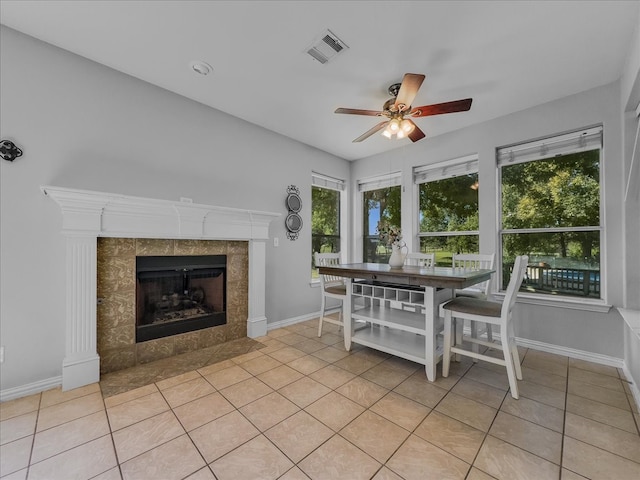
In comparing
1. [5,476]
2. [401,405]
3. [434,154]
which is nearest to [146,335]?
[5,476]

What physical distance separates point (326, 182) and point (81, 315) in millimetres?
3581

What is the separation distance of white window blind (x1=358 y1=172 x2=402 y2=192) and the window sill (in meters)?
2.31

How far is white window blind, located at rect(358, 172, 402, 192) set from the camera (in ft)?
14.5

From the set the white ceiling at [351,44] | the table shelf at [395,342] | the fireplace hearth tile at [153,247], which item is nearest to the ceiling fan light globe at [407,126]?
the white ceiling at [351,44]

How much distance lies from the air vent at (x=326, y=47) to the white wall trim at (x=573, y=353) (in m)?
3.51

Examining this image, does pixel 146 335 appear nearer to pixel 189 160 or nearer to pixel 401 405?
pixel 189 160

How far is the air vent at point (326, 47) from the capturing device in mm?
2033

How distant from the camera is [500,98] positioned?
2848 millimetres

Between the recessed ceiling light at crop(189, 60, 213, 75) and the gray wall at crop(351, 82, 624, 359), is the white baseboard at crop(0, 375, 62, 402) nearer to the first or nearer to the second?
the recessed ceiling light at crop(189, 60, 213, 75)

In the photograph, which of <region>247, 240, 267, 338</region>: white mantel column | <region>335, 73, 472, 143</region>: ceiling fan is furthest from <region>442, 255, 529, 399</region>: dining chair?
<region>247, 240, 267, 338</region>: white mantel column

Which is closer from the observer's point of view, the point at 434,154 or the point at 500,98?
the point at 500,98

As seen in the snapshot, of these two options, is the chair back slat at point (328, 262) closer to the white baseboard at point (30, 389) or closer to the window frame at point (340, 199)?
the window frame at point (340, 199)

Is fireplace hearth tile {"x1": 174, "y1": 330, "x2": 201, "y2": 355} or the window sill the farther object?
fireplace hearth tile {"x1": 174, "y1": 330, "x2": 201, "y2": 355}

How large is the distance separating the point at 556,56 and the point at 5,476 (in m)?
4.53
